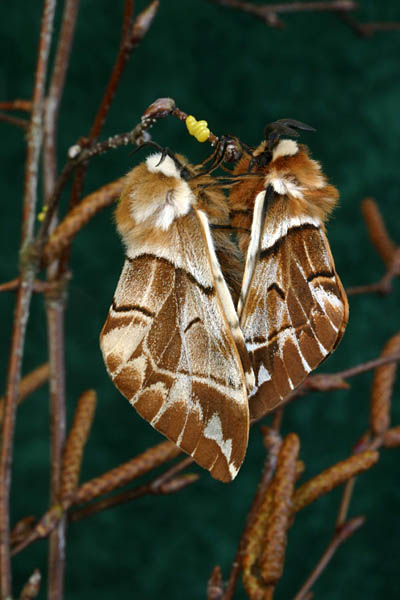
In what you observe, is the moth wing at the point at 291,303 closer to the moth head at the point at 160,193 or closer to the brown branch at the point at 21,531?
the moth head at the point at 160,193

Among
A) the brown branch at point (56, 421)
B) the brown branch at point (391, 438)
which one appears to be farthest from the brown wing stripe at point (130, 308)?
the brown branch at point (391, 438)

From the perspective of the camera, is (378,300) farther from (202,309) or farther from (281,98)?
(202,309)

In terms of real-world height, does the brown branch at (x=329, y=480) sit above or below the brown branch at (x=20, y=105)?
below

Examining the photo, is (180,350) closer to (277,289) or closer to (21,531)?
(277,289)

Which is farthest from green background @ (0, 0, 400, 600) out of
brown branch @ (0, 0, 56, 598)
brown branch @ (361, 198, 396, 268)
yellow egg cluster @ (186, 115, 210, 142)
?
yellow egg cluster @ (186, 115, 210, 142)

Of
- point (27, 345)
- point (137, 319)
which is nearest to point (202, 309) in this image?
point (137, 319)

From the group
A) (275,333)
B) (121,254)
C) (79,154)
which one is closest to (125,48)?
(79,154)

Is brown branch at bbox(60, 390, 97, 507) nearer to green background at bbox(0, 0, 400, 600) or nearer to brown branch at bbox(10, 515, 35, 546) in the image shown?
brown branch at bbox(10, 515, 35, 546)

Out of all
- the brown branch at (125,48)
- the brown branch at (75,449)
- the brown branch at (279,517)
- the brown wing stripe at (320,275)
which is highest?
the brown branch at (125,48)
